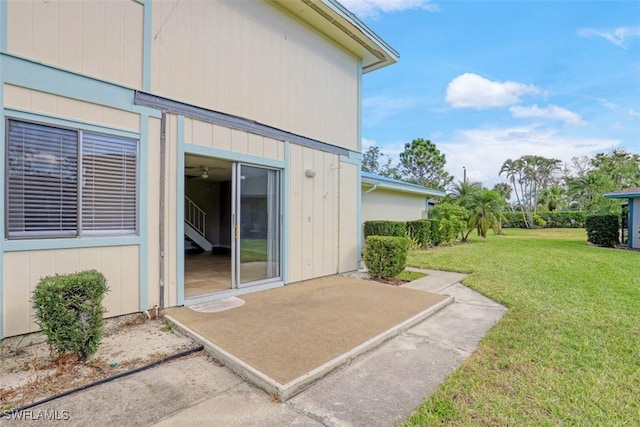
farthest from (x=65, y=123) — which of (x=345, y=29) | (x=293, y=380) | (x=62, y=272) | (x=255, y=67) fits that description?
(x=345, y=29)

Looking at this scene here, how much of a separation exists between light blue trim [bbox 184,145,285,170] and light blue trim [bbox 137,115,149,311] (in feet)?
1.98

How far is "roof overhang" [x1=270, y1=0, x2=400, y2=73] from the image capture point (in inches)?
245

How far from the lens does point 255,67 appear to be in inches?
226

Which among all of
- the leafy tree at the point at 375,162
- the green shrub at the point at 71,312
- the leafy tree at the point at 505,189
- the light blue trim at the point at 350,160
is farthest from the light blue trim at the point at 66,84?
the leafy tree at the point at 505,189

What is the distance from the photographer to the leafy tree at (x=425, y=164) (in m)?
33.3

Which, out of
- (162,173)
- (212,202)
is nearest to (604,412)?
(162,173)

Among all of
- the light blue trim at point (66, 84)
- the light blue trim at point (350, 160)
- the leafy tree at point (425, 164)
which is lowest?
the light blue trim at point (350, 160)

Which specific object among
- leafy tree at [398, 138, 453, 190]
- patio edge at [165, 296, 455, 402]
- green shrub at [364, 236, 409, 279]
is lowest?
patio edge at [165, 296, 455, 402]

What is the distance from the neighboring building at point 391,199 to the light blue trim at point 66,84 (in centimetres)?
787

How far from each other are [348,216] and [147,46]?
540 cm

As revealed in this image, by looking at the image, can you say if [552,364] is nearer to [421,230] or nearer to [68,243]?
[68,243]

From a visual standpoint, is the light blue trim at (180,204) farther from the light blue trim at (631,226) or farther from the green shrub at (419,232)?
the light blue trim at (631,226)

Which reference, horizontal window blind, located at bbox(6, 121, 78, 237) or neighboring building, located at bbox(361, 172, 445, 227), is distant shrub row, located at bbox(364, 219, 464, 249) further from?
horizontal window blind, located at bbox(6, 121, 78, 237)

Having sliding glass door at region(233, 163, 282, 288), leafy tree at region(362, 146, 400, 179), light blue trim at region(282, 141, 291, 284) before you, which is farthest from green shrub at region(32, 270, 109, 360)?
leafy tree at region(362, 146, 400, 179)
